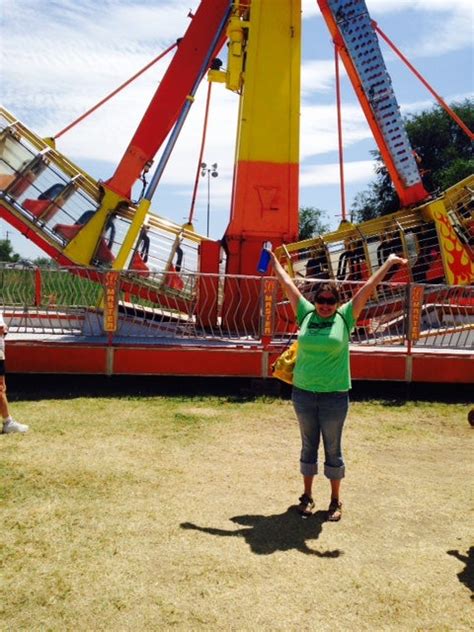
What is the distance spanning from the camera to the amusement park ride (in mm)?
8953

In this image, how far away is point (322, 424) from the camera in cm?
414

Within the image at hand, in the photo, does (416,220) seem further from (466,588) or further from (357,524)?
(466,588)

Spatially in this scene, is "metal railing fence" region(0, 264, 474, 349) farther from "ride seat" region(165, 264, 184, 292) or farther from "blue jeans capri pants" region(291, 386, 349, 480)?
"blue jeans capri pants" region(291, 386, 349, 480)

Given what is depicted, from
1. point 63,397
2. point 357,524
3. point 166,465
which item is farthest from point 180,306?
point 357,524

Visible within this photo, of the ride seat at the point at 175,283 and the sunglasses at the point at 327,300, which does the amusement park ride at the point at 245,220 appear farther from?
the sunglasses at the point at 327,300

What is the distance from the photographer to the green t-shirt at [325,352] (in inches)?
157

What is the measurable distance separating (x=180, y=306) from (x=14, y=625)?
688cm

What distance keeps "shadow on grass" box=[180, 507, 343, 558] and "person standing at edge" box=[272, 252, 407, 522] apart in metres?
0.10

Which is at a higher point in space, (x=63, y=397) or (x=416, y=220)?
(x=416, y=220)

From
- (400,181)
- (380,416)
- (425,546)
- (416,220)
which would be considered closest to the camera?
(425,546)

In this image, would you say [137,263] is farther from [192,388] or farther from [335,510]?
[335,510]

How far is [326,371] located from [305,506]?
3.36ft

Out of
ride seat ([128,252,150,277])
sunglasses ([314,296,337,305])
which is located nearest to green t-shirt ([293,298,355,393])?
sunglasses ([314,296,337,305])

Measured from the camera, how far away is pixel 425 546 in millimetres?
3801
